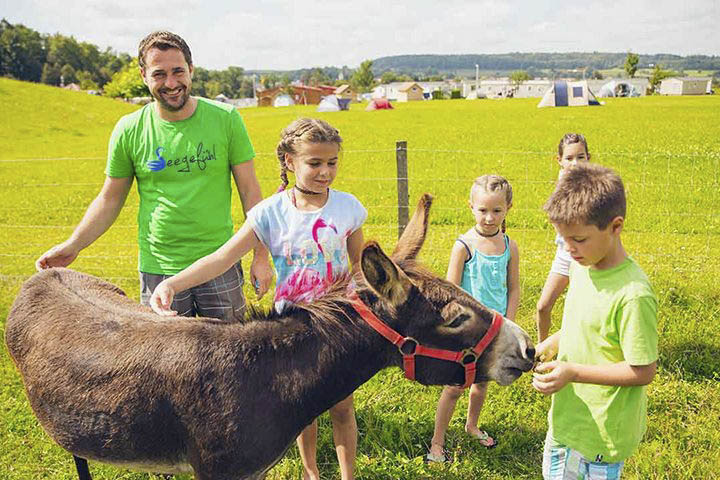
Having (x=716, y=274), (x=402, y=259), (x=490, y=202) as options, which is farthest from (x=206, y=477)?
(x=716, y=274)

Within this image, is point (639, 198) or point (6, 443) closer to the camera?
point (6, 443)

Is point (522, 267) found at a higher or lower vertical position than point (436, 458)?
higher

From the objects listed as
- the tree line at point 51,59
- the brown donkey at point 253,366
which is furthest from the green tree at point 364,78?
the brown donkey at point 253,366

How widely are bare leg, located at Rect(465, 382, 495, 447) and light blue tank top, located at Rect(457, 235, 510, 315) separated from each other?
0.73 m

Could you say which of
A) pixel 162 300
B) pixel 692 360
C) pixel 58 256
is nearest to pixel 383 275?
pixel 162 300

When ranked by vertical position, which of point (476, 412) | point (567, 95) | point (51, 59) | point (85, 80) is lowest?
point (476, 412)

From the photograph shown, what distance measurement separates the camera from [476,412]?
173 inches

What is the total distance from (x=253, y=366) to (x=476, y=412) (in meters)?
2.28

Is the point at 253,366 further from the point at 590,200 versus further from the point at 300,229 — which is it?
the point at 590,200

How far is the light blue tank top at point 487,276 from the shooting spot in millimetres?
3902

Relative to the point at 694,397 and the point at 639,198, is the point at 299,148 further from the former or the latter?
the point at 639,198

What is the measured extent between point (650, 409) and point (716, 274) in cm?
380

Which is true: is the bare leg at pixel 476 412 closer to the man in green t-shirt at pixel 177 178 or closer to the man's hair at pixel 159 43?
the man in green t-shirt at pixel 177 178

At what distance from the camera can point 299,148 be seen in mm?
3098
